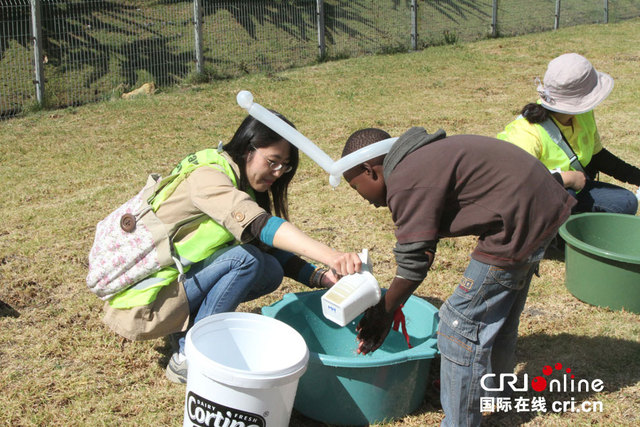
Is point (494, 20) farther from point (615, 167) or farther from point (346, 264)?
point (346, 264)

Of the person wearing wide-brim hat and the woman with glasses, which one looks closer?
the woman with glasses

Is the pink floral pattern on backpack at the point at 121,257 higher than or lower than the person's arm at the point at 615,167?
higher

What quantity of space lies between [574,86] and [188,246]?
2181mm

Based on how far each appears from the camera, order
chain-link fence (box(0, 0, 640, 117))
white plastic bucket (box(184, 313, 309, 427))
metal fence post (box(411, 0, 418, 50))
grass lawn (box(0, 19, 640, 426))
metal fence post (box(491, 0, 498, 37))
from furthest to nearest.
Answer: metal fence post (box(491, 0, 498, 37)) → metal fence post (box(411, 0, 418, 50)) → chain-link fence (box(0, 0, 640, 117)) → grass lawn (box(0, 19, 640, 426)) → white plastic bucket (box(184, 313, 309, 427))

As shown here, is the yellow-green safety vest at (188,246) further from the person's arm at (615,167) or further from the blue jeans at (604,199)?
the person's arm at (615,167)

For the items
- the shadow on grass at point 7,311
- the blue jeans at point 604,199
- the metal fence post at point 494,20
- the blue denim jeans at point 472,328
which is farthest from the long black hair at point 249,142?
the metal fence post at point 494,20

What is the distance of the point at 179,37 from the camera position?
8.98 m

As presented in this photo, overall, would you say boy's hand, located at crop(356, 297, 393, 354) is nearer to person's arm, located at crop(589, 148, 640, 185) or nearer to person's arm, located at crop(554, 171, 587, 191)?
person's arm, located at crop(554, 171, 587, 191)

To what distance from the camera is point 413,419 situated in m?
2.51

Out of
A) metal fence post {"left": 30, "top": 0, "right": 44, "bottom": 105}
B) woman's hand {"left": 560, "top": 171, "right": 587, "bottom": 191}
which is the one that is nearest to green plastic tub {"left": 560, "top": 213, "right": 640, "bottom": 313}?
woman's hand {"left": 560, "top": 171, "right": 587, "bottom": 191}

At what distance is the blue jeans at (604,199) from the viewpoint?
3.89 metres

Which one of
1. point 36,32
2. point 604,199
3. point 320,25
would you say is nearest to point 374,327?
point 604,199

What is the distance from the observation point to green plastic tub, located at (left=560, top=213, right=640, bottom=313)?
3.16 meters

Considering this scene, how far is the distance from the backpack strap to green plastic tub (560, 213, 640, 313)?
1.15 feet
